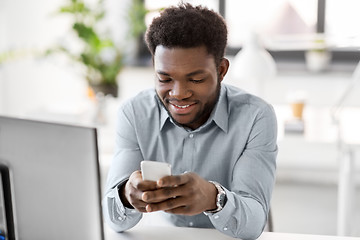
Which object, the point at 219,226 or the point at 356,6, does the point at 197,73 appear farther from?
the point at 356,6

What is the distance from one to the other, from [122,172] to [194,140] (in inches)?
8.8

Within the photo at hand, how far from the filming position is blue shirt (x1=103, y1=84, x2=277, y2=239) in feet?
4.39

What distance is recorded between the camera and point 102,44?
3.17m

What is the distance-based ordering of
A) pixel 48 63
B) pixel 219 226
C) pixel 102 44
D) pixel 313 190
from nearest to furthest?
pixel 219 226
pixel 102 44
pixel 313 190
pixel 48 63

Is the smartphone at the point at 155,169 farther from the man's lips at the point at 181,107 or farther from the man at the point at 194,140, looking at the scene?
the man's lips at the point at 181,107

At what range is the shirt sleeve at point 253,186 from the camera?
122 centimetres

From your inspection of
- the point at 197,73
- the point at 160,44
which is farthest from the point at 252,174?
the point at 160,44

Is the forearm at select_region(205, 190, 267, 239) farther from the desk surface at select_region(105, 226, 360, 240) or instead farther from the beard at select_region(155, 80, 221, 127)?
the beard at select_region(155, 80, 221, 127)

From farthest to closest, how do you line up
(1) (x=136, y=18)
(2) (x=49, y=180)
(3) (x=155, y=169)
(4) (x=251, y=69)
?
1. (1) (x=136, y=18)
2. (4) (x=251, y=69)
3. (3) (x=155, y=169)
4. (2) (x=49, y=180)

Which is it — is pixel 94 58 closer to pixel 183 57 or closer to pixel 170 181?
pixel 183 57

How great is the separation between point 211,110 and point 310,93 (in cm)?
224

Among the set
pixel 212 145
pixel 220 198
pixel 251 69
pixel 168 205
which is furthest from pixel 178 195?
pixel 251 69

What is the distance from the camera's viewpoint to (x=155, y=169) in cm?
103

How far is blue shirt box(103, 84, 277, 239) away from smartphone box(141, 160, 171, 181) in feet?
0.92
